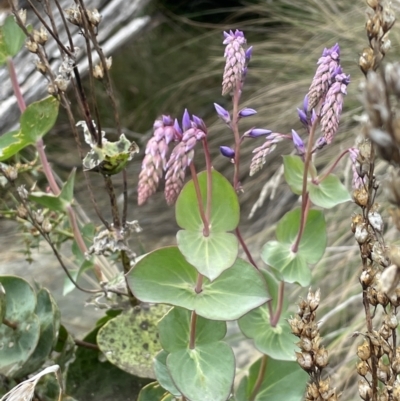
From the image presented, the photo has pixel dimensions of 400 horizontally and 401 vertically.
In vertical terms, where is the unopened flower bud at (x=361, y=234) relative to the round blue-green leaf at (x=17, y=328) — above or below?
above

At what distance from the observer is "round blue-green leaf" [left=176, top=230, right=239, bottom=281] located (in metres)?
0.47

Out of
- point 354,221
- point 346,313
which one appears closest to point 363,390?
point 354,221

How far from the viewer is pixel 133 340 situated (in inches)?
25.3

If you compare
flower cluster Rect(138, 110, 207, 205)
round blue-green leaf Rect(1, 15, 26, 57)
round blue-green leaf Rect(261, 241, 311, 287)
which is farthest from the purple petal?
round blue-green leaf Rect(1, 15, 26, 57)

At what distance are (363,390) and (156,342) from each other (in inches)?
12.5

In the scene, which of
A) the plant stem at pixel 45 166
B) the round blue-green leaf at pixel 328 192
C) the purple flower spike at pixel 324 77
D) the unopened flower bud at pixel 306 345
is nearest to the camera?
the unopened flower bud at pixel 306 345

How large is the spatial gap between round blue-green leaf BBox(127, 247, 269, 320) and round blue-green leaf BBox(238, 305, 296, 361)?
0.28 feet

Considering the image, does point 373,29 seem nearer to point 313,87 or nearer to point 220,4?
point 313,87

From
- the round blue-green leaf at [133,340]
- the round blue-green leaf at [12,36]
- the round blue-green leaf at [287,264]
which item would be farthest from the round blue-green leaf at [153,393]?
the round blue-green leaf at [12,36]

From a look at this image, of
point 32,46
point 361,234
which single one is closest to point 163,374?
point 361,234

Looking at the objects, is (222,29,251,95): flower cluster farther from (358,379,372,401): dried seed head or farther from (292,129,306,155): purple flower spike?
(358,379,372,401): dried seed head

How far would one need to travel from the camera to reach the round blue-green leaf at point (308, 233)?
580 millimetres

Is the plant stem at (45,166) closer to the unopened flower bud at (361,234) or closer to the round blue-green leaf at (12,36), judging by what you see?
the round blue-green leaf at (12,36)

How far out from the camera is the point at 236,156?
481mm
